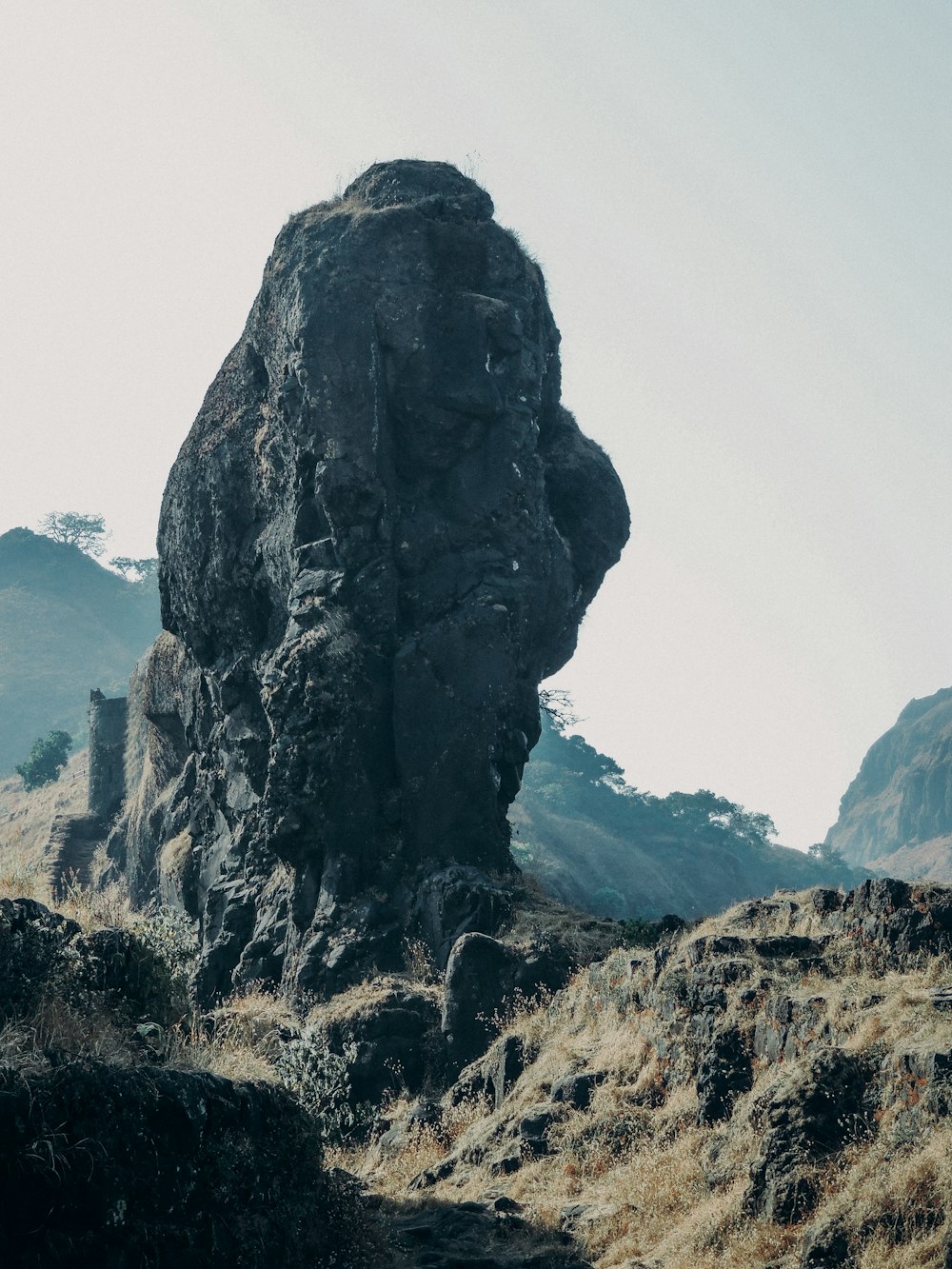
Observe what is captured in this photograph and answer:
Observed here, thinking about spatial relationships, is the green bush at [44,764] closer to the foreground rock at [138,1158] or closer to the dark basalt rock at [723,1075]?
the foreground rock at [138,1158]

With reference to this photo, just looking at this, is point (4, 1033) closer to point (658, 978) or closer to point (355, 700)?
point (658, 978)

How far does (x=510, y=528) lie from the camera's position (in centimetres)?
2542

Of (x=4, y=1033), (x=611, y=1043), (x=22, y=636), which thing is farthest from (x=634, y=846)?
(x=4, y=1033)

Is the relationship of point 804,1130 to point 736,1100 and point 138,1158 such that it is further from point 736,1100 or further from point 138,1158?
point 138,1158

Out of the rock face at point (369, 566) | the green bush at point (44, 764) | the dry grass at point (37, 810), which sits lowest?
the dry grass at point (37, 810)

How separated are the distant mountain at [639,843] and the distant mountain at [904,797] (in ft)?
44.5

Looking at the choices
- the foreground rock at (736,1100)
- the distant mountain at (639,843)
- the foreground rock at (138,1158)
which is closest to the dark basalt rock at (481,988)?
the foreground rock at (736,1100)

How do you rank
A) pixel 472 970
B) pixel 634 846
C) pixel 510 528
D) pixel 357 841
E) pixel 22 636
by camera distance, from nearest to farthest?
pixel 472 970 → pixel 357 841 → pixel 510 528 → pixel 634 846 → pixel 22 636

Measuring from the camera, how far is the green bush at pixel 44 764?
68.9 m

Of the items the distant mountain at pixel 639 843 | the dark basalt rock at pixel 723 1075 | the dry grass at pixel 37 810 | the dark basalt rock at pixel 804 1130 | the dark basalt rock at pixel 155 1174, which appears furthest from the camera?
the distant mountain at pixel 639 843

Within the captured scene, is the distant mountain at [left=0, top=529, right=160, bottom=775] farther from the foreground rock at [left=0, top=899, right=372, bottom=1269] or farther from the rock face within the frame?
the foreground rock at [left=0, top=899, right=372, bottom=1269]

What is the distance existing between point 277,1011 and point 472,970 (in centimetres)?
409

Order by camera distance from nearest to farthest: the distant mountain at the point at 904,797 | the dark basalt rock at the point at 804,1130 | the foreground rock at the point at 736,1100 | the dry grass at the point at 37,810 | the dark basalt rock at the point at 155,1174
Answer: the dark basalt rock at the point at 155,1174 < the foreground rock at the point at 736,1100 < the dark basalt rock at the point at 804,1130 < the dry grass at the point at 37,810 < the distant mountain at the point at 904,797

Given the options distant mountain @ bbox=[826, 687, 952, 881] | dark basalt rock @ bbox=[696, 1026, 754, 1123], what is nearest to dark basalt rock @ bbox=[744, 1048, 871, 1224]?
dark basalt rock @ bbox=[696, 1026, 754, 1123]
